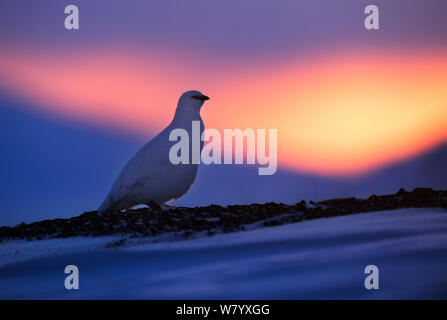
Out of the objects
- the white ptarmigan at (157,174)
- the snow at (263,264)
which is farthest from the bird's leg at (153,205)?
the snow at (263,264)

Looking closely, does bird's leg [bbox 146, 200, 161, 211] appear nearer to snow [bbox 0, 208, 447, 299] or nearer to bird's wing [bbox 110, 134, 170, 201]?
bird's wing [bbox 110, 134, 170, 201]

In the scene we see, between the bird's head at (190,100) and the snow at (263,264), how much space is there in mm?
4451

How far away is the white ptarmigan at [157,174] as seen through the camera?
9.53m

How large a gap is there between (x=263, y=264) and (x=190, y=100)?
600 cm

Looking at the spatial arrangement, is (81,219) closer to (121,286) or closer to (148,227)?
(148,227)

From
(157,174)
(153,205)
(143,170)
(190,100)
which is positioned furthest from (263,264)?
(190,100)

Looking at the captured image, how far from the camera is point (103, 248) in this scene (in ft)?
19.7

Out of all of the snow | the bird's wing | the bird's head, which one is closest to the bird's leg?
the bird's wing

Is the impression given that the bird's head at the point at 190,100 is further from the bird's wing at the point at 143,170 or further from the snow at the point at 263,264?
the snow at the point at 263,264

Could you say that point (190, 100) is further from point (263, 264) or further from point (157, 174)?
point (263, 264)

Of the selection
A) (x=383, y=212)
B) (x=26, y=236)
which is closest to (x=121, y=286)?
(x=383, y=212)

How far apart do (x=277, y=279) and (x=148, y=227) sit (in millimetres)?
3054

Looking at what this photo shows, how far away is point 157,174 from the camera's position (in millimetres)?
9523

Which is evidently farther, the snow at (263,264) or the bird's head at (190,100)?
the bird's head at (190,100)
